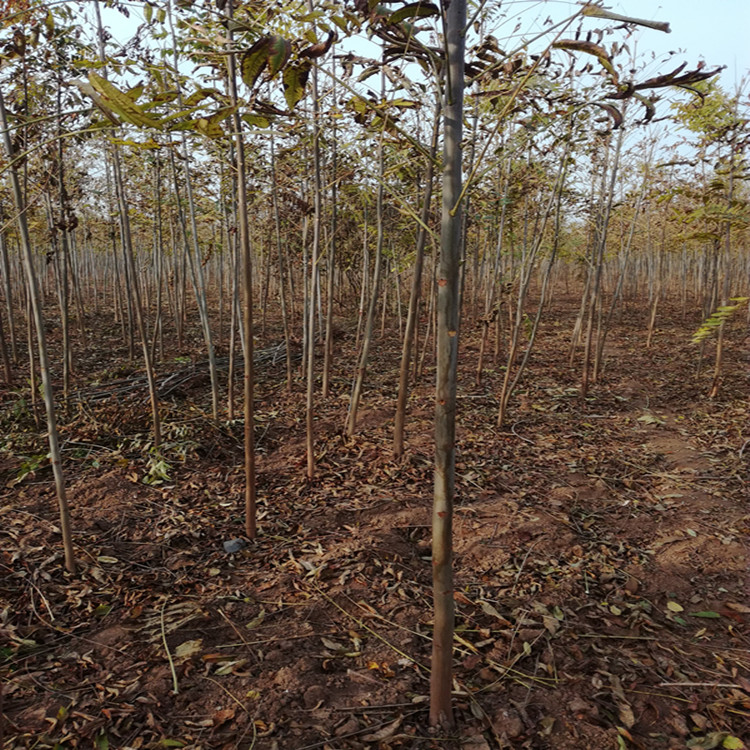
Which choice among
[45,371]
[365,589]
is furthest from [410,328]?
[45,371]

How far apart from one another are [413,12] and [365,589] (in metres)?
2.99

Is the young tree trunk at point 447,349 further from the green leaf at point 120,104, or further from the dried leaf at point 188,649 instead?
the dried leaf at point 188,649

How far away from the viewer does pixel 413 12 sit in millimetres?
1302

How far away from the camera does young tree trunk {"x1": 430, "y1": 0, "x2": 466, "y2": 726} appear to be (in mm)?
1566

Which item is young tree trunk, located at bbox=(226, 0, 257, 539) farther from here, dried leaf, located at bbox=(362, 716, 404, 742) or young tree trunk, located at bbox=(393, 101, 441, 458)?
dried leaf, located at bbox=(362, 716, 404, 742)

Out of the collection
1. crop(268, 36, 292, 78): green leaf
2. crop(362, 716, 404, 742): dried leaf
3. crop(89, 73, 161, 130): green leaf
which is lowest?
crop(362, 716, 404, 742): dried leaf

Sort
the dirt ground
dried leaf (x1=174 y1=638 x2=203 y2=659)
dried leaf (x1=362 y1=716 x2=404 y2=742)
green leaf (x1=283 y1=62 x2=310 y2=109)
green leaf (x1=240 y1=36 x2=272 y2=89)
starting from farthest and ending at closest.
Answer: dried leaf (x1=174 y1=638 x2=203 y2=659), the dirt ground, dried leaf (x1=362 y1=716 x2=404 y2=742), green leaf (x1=283 y1=62 x2=310 y2=109), green leaf (x1=240 y1=36 x2=272 y2=89)

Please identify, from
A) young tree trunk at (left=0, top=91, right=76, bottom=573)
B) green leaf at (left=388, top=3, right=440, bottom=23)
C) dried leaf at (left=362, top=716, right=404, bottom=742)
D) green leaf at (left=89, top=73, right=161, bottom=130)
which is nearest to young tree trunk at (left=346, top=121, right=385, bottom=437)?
young tree trunk at (left=0, top=91, right=76, bottom=573)

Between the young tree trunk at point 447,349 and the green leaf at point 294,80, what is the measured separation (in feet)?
1.60

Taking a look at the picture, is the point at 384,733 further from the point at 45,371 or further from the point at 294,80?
the point at 45,371

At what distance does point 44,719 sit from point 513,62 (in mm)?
3269

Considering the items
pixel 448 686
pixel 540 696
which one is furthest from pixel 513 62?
pixel 540 696

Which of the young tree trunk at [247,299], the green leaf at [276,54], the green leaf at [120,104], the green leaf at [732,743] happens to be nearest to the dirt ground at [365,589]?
the green leaf at [732,743]

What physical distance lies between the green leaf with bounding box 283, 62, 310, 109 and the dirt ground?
2.41 metres
